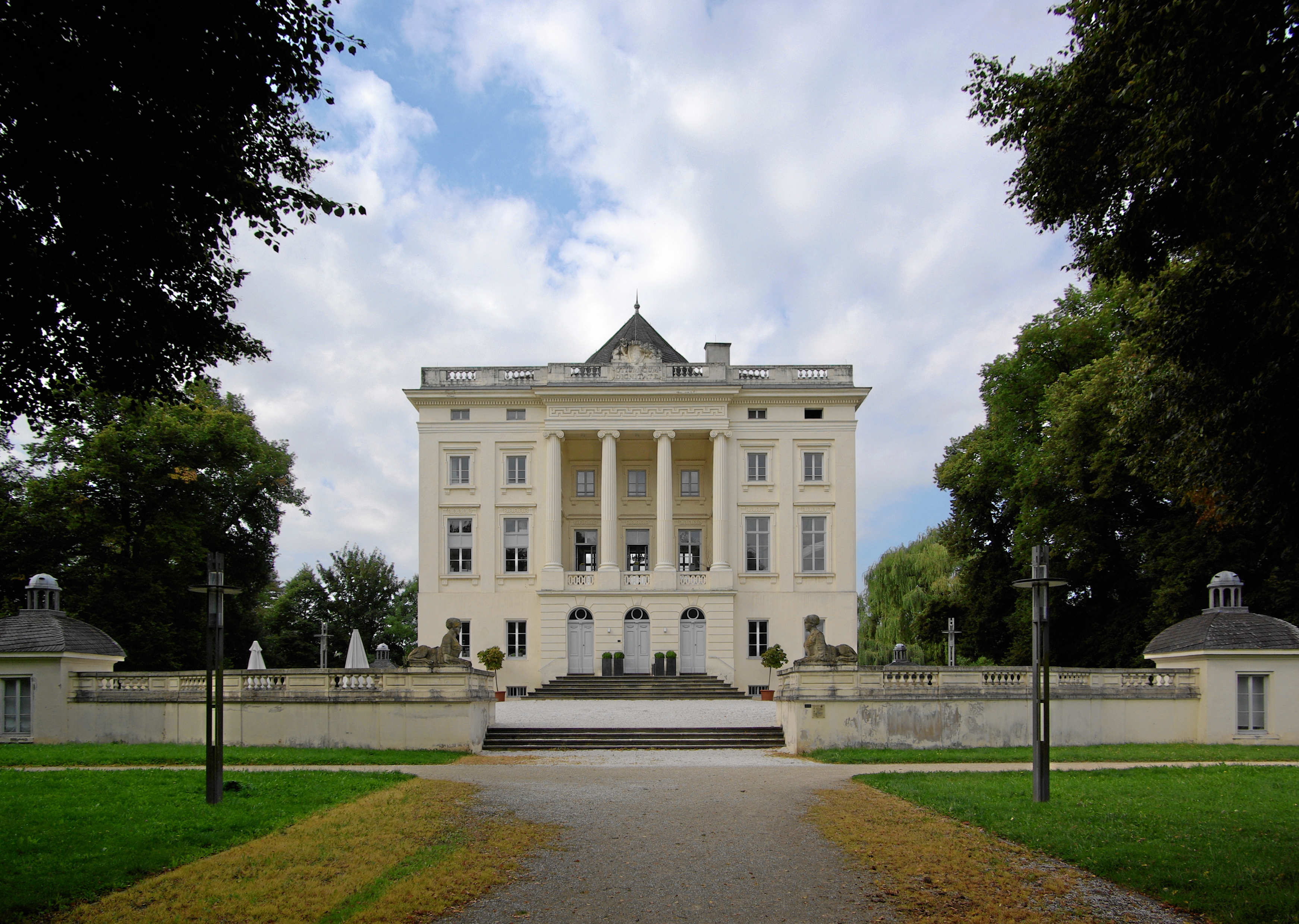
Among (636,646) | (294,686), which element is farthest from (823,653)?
(636,646)

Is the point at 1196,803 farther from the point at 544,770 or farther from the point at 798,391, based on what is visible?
the point at 798,391

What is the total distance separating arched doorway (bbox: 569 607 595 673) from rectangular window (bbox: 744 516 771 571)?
23.3ft

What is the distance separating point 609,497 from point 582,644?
6.18 meters

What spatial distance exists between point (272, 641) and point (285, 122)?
4754cm

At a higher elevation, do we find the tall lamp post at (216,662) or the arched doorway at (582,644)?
the tall lamp post at (216,662)

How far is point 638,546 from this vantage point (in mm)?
45500

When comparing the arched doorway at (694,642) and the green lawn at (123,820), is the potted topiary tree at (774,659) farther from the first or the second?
the green lawn at (123,820)

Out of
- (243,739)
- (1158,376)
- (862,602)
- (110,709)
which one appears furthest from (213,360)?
(862,602)

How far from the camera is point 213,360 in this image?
37.3ft

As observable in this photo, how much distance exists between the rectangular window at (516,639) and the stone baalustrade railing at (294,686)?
20.1 m

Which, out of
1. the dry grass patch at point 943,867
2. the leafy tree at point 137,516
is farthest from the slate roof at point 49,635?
the dry grass patch at point 943,867

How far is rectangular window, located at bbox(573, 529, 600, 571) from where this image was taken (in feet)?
149

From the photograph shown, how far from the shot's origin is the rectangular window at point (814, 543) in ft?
142

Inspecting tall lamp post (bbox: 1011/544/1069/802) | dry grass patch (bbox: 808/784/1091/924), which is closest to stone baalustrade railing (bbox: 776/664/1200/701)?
tall lamp post (bbox: 1011/544/1069/802)
